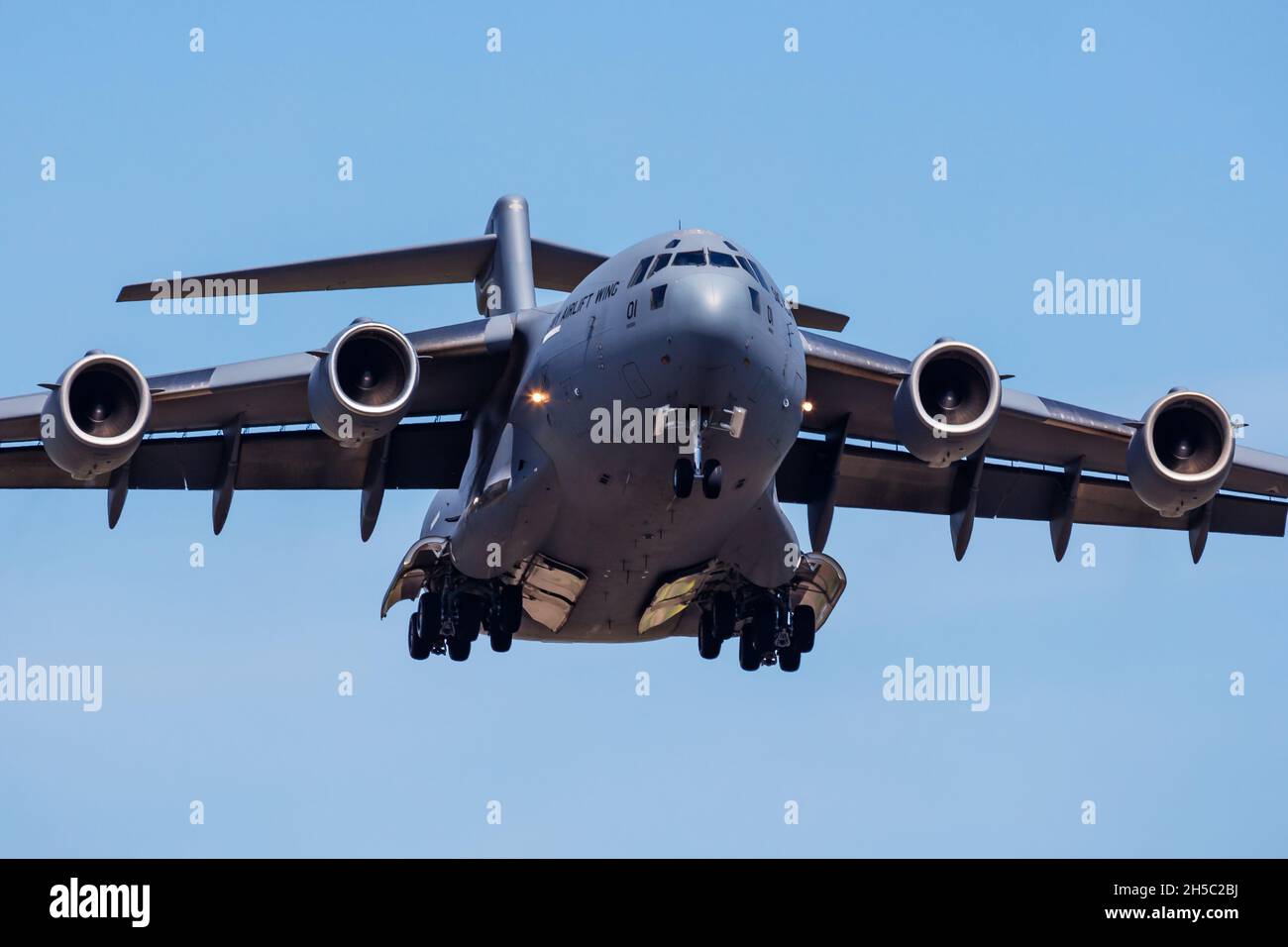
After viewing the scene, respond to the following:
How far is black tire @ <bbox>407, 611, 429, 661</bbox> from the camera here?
15766 mm

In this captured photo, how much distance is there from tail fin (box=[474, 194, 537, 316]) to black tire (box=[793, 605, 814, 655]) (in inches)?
127

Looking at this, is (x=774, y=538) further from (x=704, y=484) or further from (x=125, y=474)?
(x=125, y=474)

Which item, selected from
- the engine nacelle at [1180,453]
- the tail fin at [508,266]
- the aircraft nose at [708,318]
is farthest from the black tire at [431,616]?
the engine nacelle at [1180,453]

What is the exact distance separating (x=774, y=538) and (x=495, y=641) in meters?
2.30

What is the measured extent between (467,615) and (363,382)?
240cm

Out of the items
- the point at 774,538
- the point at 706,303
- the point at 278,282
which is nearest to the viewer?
the point at 706,303

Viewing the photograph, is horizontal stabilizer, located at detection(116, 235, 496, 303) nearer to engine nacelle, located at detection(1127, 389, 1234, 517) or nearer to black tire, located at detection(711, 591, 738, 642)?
black tire, located at detection(711, 591, 738, 642)

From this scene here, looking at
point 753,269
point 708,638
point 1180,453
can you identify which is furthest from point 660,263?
point 1180,453

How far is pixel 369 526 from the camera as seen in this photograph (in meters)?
16.2

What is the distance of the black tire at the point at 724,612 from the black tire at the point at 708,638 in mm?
69

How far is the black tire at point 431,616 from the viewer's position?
51.4ft

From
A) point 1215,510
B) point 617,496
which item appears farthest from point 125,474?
point 1215,510

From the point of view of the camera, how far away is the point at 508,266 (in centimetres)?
1709

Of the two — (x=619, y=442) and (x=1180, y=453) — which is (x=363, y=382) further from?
(x=1180, y=453)
